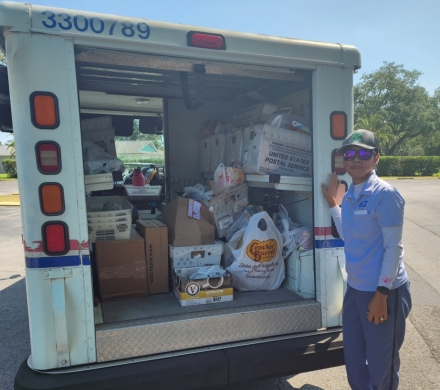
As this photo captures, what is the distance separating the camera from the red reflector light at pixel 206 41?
248cm

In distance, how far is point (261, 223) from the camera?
3.30 meters

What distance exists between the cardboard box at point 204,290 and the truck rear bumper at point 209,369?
0.48 metres

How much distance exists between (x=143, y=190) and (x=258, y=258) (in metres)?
2.52

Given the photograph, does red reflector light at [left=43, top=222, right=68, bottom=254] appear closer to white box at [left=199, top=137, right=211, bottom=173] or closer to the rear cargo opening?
the rear cargo opening

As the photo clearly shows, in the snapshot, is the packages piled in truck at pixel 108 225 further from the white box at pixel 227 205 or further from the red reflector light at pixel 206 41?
the red reflector light at pixel 206 41

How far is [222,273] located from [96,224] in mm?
1107

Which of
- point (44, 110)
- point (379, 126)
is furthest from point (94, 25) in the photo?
point (379, 126)

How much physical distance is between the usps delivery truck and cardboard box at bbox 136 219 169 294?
134 mm

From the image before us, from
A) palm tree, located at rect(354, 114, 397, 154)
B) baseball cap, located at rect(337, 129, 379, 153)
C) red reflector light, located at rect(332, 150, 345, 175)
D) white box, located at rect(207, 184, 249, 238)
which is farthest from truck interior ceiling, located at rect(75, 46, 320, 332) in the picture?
palm tree, located at rect(354, 114, 397, 154)

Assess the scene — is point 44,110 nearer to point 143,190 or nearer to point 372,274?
point 372,274

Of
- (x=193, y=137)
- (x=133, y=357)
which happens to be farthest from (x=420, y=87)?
(x=133, y=357)

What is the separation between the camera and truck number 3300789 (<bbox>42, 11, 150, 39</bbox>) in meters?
2.18

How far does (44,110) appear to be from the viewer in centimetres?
220

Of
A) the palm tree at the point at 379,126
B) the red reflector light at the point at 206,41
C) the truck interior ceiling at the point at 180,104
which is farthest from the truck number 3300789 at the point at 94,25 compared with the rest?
the palm tree at the point at 379,126
